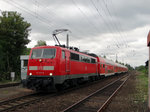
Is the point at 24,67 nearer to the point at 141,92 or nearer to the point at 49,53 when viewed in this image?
the point at 49,53

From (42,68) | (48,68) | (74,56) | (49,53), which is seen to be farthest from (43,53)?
(74,56)

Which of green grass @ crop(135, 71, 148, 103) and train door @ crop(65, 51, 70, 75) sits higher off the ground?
train door @ crop(65, 51, 70, 75)

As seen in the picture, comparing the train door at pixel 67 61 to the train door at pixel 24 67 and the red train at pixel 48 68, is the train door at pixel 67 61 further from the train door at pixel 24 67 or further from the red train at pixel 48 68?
the train door at pixel 24 67

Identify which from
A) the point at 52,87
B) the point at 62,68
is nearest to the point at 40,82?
the point at 52,87

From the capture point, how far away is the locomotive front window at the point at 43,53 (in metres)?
11.5

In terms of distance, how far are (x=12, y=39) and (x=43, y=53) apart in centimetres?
1339

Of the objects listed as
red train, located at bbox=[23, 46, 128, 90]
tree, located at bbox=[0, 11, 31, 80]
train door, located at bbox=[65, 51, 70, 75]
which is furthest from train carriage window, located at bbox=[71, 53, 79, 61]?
tree, located at bbox=[0, 11, 31, 80]

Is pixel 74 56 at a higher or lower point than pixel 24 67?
higher

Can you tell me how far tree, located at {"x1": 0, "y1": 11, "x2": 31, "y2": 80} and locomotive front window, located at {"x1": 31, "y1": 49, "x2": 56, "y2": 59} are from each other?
12.4 meters

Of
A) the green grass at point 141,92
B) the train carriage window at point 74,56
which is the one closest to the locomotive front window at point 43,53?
the train carriage window at point 74,56

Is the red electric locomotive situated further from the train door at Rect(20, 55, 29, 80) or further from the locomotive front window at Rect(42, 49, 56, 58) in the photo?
the train door at Rect(20, 55, 29, 80)

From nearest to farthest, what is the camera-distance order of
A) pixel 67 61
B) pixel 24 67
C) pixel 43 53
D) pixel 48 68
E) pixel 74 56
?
1. pixel 48 68
2. pixel 43 53
3. pixel 67 61
4. pixel 74 56
5. pixel 24 67

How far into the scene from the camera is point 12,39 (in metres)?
23.3

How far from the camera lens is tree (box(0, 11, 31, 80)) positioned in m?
22.9
